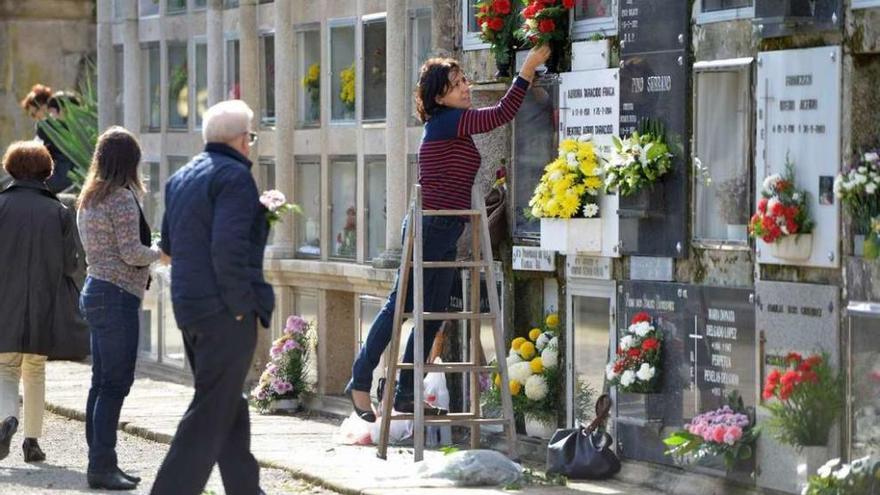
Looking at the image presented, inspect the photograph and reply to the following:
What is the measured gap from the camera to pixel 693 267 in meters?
→ 9.91

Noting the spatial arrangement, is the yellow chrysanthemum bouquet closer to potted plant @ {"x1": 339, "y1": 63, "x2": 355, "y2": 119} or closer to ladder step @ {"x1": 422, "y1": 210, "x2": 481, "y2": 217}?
ladder step @ {"x1": 422, "y1": 210, "x2": 481, "y2": 217}

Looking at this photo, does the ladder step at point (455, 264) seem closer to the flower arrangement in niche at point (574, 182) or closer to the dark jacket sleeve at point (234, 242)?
the flower arrangement in niche at point (574, 182)

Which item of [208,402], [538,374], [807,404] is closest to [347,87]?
[538,374]

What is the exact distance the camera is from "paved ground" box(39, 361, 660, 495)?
9891mm

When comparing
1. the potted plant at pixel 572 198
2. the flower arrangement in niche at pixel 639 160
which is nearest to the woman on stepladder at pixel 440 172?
the potted plant at pixel 572 198

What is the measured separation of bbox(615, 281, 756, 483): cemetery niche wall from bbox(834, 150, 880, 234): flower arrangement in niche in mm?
883

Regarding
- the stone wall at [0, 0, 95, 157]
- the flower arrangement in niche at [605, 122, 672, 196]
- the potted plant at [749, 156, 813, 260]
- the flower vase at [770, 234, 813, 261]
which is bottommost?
the flower vase at [770, 234, 813, 261]

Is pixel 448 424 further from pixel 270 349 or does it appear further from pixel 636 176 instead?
pixel 270 349

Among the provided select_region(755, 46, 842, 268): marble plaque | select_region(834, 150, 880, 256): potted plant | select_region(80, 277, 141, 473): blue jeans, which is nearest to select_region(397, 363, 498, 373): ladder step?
select_region(80, 277, 141, 473): blue jeans

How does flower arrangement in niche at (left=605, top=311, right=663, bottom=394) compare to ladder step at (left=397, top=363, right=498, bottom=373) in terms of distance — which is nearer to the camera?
flower arrangement in niche at (left=605, top=311, right=663, bottom=394)

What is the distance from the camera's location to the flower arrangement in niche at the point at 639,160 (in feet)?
32.7

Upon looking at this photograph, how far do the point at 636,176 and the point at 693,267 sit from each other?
0.51 m

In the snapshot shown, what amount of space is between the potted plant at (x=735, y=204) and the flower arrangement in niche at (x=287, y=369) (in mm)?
4876

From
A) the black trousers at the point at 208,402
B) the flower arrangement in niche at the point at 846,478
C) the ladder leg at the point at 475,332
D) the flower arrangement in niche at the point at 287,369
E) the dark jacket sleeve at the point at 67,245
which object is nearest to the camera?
the black trousers at the point at 208,402
